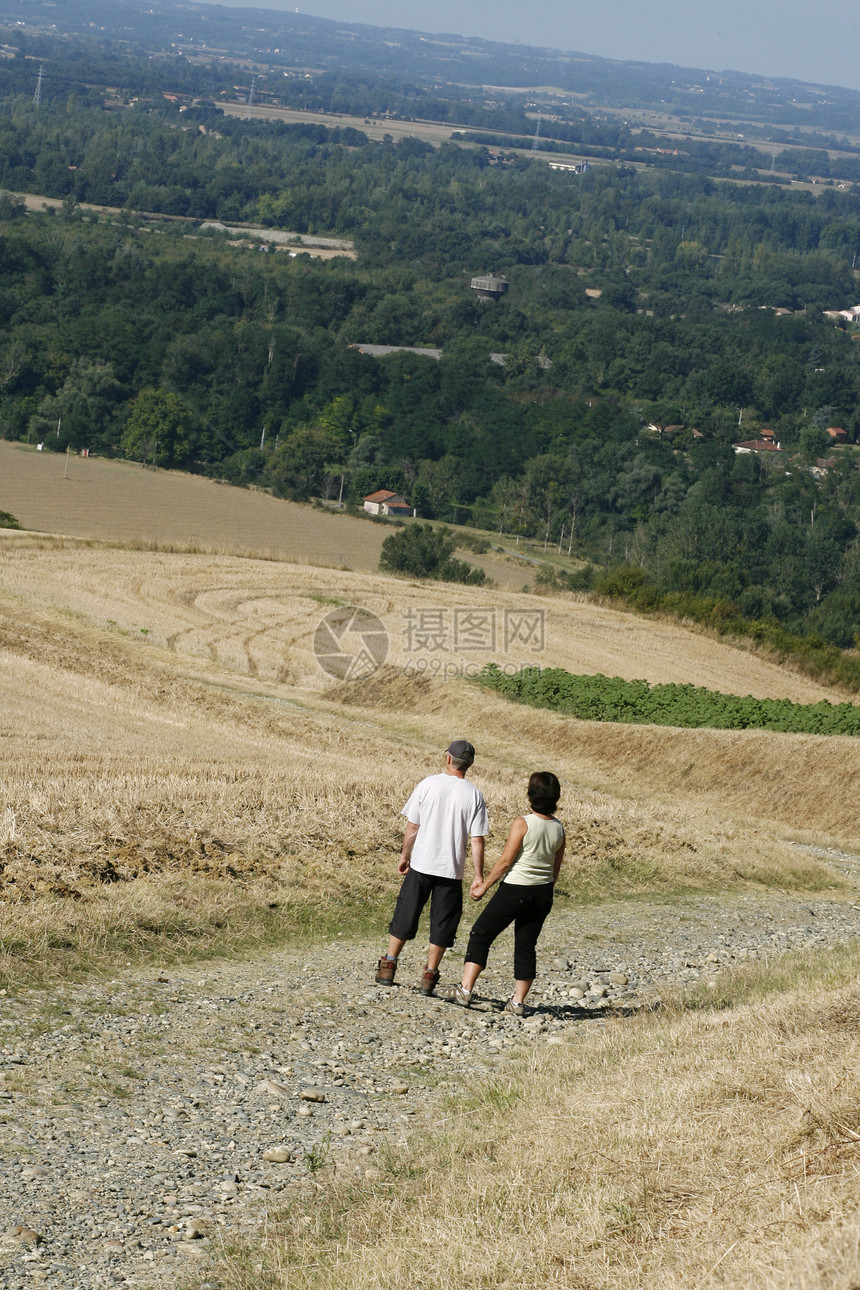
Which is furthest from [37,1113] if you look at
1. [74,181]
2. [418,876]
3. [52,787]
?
[74,181]

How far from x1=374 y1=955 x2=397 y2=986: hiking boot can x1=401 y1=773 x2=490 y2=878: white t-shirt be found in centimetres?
70

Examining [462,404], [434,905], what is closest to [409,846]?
[434,905]

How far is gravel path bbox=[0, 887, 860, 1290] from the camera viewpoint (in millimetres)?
5066

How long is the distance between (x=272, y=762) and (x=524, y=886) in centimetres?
1057

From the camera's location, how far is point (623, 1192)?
491cm

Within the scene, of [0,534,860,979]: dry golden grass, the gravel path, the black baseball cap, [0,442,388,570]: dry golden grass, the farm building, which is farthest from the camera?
the farm building

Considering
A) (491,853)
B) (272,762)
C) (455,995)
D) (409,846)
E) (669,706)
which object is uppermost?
(409,846)

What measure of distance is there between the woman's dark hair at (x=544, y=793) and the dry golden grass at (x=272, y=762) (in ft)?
8.45

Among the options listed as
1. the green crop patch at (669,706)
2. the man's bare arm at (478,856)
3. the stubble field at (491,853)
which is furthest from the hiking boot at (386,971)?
the green crop patch at (669,706)

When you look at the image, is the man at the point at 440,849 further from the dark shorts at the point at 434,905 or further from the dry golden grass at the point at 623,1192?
the dry golden grass at the point at 623,1192

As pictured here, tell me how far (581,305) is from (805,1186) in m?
179

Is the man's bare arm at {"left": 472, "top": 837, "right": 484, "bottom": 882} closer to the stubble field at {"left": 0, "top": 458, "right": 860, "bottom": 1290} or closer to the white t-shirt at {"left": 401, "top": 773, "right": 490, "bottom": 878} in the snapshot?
the white t-shirt at {"left": 401, "top": 773, "right": 490, "bottom": 878}

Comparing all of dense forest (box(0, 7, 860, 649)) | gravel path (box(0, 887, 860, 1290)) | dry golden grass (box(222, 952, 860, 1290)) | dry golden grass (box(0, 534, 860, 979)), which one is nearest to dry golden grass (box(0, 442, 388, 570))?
dense forest (box(0, 7, 860, 649))

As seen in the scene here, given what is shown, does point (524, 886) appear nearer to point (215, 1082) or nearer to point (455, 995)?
point (455, 995)
